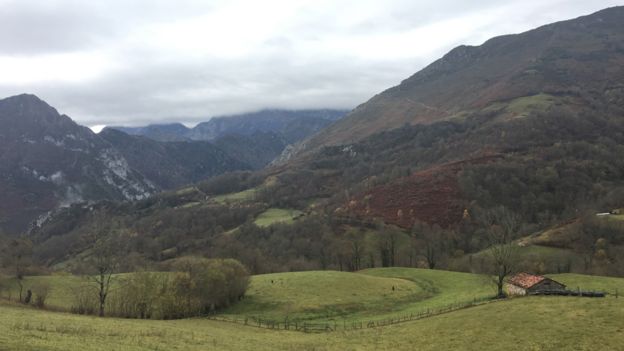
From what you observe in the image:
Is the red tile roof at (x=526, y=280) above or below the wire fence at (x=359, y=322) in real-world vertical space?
above

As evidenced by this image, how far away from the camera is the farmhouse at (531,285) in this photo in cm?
6612

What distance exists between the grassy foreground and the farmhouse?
696cm

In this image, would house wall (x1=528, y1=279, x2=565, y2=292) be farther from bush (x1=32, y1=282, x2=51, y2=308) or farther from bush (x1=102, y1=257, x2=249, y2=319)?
bush (x1=32, y1=282, x2=51, y2=308)

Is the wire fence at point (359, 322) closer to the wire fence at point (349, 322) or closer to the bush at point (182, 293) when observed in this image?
the wire fence at point (349, 322)

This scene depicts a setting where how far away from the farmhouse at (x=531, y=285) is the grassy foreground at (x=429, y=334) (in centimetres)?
696

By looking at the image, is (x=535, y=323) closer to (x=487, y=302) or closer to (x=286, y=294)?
(x=487, y=302)

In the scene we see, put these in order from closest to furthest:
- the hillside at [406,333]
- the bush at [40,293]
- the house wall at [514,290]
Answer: the hillside at [406,333], the house wall at [514,290], the bush at [40,293]

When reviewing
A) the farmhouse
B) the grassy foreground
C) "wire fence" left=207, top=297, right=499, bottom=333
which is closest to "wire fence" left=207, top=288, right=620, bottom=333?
"wire fence" left=207, top=297, right=499, bottom=333

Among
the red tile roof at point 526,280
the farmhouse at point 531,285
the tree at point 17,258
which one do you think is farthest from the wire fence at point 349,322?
the tree at point 17,258

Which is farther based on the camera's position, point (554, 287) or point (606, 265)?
point (606, 265)

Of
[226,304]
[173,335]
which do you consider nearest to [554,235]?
[226,304]

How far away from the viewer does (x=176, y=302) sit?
259 feet

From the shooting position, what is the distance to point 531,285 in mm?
67875

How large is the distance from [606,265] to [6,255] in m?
141
